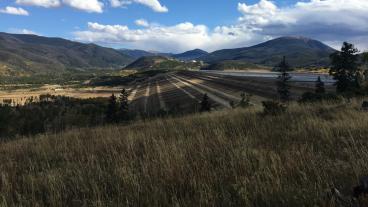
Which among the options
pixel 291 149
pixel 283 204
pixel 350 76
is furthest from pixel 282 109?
pixel 350 76

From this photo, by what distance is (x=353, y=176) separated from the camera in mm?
5824

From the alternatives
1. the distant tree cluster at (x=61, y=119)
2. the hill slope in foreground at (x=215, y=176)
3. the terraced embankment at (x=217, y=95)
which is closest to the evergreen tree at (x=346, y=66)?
the terraced embankment at (x=217, y=95)

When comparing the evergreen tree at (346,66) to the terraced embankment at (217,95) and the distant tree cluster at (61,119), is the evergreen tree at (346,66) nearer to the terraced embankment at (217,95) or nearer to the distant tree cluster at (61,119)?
the terraced embankment at (217,95)

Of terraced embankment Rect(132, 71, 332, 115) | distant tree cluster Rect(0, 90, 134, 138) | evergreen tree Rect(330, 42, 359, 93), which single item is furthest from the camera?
terraced embankment Rect(132, 71, 332, 115)

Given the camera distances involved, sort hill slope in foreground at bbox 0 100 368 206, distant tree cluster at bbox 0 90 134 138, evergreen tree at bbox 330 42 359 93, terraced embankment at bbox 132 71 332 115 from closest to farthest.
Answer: hill slope in foreground at bbox 0 100 368 206
evergreen tree at bbox 330 42 359 93
distant tree cluster at bbox 0 90 134 138
terraced embankment at bbox 132 71 332 115

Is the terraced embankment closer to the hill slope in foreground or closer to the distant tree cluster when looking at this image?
the distant tree cluster

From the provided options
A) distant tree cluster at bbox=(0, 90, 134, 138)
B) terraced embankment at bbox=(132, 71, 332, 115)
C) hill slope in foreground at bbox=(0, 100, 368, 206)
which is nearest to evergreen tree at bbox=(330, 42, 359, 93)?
terraced embankment at bbox=(132, 71, 332, 115)

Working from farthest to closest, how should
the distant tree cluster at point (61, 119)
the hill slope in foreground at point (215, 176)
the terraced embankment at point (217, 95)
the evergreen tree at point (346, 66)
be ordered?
the terraced embankment at point (217, 95), the distant tree cluster at point (61, 119), the evergreen tree at point (346, 66), the hill slope in foreground at point (215, 176)

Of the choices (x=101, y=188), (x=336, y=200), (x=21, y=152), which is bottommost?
(x=21, y=152)

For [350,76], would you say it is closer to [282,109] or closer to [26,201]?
[282,109]

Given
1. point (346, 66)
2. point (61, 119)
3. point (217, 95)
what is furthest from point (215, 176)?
point (61, 119)

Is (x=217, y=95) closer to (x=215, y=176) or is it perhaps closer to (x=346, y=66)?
(x=346, y=66)

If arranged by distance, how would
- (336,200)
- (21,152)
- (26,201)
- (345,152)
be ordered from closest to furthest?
(336,200), (26,201), (345,152), (21,152)

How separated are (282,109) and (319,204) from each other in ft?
36.1
